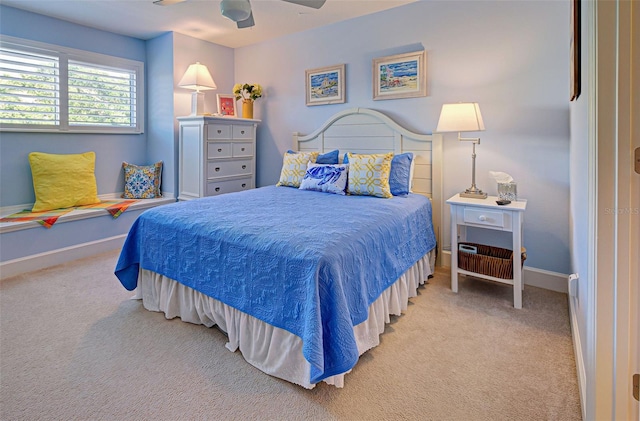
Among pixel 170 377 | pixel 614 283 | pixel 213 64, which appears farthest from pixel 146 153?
pixel 614 283

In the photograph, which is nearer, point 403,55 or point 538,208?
point 538,208

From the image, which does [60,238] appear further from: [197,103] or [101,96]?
[197,103]

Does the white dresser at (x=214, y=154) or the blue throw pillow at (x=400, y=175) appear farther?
the white dresser at (x=214, y=154)

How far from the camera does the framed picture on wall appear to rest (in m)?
4.41

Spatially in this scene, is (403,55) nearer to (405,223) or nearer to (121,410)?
(405,223)

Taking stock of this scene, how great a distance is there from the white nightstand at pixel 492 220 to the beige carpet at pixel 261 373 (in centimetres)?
18

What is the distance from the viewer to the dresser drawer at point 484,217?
2.54 m

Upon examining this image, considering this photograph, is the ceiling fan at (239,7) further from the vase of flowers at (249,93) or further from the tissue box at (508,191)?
the vase of flowers at (249,93)

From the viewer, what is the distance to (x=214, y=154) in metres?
4.09

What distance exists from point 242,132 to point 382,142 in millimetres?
1785

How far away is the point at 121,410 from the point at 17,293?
74.2 inches

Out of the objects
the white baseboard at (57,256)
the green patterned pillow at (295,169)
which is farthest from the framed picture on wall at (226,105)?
the white baseboard at (57,256)

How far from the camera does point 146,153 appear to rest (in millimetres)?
4637

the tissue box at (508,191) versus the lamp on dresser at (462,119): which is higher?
the lamp on dresser at (462,119)
